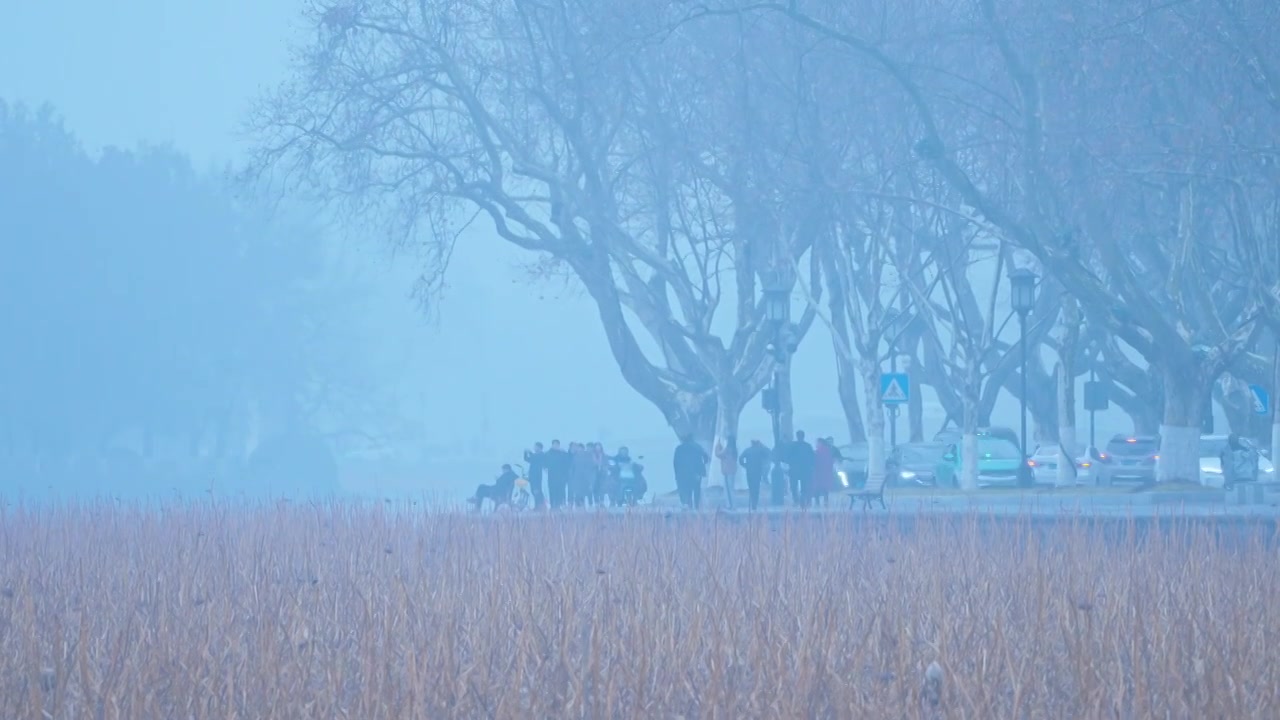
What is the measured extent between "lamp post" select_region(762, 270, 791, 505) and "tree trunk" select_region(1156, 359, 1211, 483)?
21.0ft

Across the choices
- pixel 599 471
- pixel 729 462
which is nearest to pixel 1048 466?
pixel 729 462

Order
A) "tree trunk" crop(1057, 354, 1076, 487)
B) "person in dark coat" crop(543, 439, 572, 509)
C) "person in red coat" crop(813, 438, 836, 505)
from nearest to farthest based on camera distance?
"person in red coat" crop(813, 438, 836, 505), "person in dark coat" crop(543, 439, 572, 509), "tree trunk" crop(1057, 354, 1076, 487)

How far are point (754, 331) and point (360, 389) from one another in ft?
119

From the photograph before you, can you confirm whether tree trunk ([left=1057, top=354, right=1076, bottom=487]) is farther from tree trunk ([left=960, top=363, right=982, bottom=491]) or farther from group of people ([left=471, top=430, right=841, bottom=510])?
group of people ([left=471, top=430, right=841, bottom=510])

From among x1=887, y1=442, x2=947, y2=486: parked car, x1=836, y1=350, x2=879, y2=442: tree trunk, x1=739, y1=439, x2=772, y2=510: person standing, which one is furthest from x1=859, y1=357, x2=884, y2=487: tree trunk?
x1=836, y1=350, x2=879, y2=442: tree trunk

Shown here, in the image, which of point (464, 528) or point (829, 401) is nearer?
point (464, 528)

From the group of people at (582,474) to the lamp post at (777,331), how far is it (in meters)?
2.56

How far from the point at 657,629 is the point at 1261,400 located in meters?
32.0

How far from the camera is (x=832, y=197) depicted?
28.8m

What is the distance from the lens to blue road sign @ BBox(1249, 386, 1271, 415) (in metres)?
36.1

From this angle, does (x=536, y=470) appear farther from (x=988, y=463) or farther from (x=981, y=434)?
(x=981, y=434)

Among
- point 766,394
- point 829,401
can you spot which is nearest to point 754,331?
point 766,394

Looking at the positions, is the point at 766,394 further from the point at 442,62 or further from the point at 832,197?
the point at 442,62

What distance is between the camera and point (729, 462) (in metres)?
28.5
